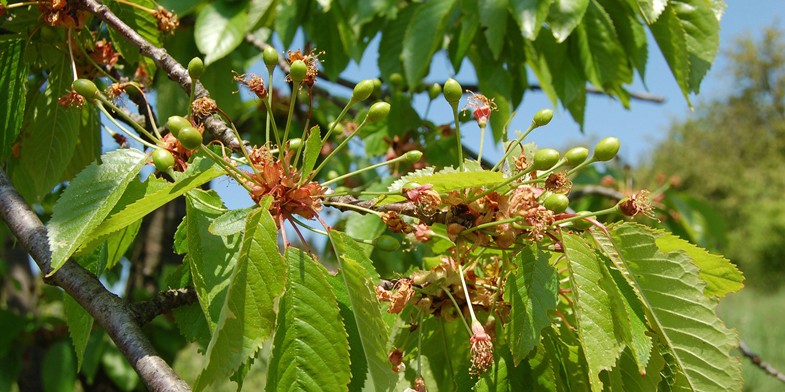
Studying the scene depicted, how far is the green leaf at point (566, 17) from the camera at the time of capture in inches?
62.1

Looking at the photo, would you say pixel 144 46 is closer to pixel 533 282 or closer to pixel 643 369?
pixel 533 282

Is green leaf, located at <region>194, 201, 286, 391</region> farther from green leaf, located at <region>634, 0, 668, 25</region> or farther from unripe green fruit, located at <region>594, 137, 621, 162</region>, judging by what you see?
green leaf, located at <region>634, 0, 668, 25</region>

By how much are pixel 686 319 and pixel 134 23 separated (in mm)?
1300

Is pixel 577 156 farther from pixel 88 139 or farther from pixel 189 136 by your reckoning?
pixel 88 139

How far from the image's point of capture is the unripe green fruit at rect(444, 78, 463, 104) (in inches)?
44.1

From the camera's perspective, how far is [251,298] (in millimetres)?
829

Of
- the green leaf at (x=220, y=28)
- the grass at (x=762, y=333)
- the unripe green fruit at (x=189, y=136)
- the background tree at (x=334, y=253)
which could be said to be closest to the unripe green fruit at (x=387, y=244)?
the background tree at (x=334, y=253)

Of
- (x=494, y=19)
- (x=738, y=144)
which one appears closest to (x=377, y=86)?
(x=494, y=19)

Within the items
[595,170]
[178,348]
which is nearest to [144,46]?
[178,348]

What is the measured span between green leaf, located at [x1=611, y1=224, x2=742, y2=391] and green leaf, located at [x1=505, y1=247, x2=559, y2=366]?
0.12 metres

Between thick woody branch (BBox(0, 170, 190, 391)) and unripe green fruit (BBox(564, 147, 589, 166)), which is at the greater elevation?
unripe green fruit (BBox(564, 147, 589, 166))

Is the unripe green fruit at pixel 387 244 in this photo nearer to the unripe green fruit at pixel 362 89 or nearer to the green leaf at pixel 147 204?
the unripe green fruit at pixel 362 89

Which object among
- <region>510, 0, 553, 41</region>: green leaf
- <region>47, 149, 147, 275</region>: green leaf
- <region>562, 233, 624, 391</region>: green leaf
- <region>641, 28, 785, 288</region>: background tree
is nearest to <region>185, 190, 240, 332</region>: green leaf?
<region>47, 149, 147, 275</region>: green leaf

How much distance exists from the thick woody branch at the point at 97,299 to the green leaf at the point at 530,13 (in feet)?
3.55
